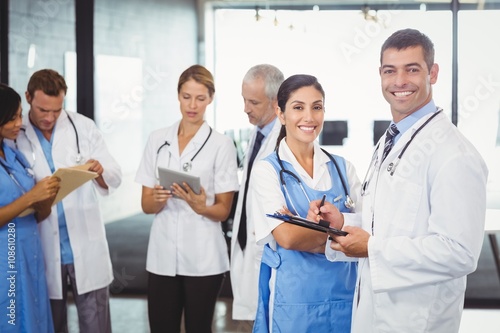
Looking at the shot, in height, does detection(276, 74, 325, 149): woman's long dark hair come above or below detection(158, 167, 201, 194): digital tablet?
above

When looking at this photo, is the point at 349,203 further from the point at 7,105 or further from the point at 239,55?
the point at 239,55

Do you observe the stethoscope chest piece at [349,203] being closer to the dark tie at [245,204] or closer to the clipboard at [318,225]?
the clipboard at [318,225]

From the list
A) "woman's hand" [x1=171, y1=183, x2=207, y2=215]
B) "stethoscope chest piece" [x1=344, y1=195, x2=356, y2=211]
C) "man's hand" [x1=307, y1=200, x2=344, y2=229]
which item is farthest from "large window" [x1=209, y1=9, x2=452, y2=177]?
"man's hand" [x1=307, y1=200, x2=344, y2=229]

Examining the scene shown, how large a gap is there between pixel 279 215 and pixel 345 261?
0.37m

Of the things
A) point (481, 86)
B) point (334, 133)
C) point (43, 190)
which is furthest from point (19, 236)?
point (481, 86)

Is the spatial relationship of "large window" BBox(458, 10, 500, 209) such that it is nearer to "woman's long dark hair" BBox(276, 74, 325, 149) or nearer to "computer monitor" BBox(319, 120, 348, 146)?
"computer monitor" BBox(319, 120, 348, 146)

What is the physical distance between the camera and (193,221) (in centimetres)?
310

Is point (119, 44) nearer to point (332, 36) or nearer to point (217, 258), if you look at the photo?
point (332, 36)

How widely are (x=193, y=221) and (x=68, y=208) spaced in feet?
1.99

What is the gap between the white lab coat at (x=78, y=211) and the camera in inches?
123

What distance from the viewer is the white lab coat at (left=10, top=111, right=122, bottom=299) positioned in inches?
123

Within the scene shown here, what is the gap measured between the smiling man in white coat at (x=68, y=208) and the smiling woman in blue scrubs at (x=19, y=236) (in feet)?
0.48

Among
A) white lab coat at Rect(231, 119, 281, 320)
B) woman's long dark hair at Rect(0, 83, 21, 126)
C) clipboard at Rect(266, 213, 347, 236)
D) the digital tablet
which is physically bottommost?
white lab coat at Rect(231, 119, 281, 320)

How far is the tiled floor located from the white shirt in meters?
1.13
